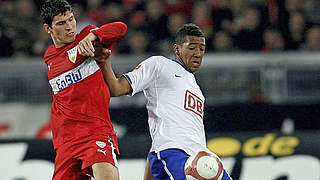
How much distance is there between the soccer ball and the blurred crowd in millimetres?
4892

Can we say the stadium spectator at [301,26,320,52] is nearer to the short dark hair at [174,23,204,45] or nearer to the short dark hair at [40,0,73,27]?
the short dark hair at [174,23,204,45]

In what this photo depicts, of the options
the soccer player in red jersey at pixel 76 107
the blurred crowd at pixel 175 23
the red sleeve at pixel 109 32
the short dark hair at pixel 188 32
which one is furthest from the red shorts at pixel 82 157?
the blurred crowd at pixel 175 23

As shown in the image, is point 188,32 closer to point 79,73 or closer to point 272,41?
point 79,73

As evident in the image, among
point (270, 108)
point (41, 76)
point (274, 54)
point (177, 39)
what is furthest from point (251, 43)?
point (177, 39)

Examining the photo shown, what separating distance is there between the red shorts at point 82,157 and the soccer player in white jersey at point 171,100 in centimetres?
37

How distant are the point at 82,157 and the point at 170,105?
848mm

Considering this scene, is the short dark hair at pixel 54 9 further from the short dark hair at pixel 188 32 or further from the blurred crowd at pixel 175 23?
the blurred crowd at pixel 175 23

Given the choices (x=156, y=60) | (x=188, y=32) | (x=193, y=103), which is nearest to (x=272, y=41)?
(x=188, y=32)

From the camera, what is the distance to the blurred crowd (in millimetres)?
9469

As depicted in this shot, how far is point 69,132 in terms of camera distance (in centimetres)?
507

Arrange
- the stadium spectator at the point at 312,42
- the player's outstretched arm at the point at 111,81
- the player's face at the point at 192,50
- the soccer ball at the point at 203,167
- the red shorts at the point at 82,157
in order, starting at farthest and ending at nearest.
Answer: the stadium spectator at the point at 312,42, the player's face at the point at 192,50, the red shorts at the point at 82,157, the player's outstretched arm at the point at 111,81, the soccer ball at the point at 203,167

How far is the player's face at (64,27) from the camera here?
16.6 ft

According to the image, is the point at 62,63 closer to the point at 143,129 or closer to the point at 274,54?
the point at 143,129

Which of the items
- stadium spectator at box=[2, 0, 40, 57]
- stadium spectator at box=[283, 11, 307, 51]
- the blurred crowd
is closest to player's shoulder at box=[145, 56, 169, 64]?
the blurred crowd
